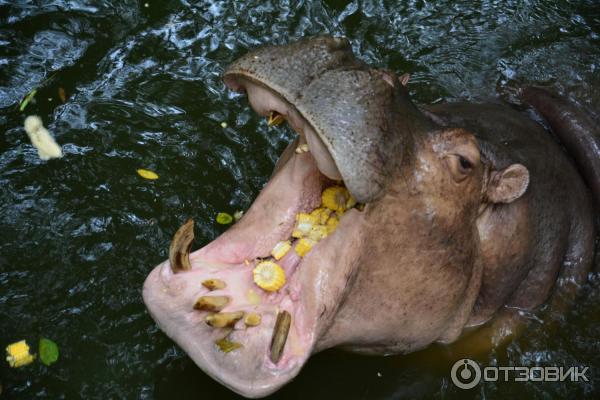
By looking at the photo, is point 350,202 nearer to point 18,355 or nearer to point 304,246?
point 304,246

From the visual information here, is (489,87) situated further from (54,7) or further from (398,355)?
(54,7)

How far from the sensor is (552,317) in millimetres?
4203

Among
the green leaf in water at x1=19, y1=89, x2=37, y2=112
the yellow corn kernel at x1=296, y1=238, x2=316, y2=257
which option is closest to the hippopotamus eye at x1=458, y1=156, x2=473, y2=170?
the yellow corn kernel at x1=296, y1=238, x2=316, y2=257

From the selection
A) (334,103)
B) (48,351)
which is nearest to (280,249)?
(334,103)

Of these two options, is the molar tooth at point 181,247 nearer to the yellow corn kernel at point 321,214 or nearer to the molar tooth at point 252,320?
the molar tooth at point 252,320

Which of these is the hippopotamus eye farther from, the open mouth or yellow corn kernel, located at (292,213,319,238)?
yellow corn kernel, located at (292,213,319,238)

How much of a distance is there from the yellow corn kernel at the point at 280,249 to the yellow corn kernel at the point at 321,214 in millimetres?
165

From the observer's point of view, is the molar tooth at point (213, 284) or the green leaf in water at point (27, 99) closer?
the molar tooth at point (213, 284)

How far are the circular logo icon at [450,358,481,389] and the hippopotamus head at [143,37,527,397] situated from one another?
23.0 inches

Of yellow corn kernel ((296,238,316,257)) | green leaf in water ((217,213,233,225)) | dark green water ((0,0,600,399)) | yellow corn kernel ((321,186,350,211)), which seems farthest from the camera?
green leaf in water ((217,213,233,225))

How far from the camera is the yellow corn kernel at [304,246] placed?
123 inches

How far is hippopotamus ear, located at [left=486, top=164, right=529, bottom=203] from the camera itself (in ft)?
11.3

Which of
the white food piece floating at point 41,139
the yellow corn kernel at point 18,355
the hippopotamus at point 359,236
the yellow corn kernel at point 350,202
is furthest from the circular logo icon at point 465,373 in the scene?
the white food piece floating at point 41,139

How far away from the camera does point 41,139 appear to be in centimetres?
449
